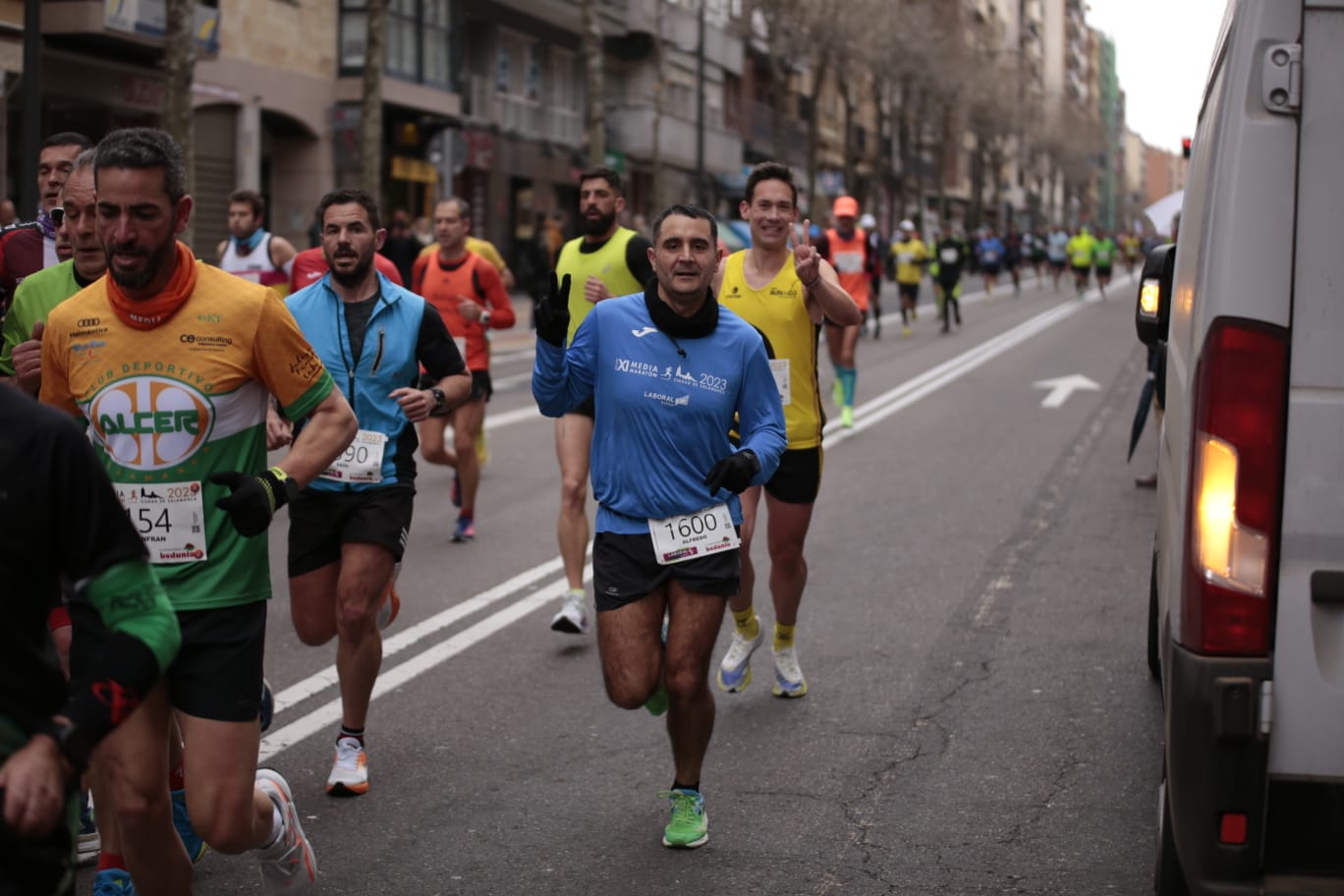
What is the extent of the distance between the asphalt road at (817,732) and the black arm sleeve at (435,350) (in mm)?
1269

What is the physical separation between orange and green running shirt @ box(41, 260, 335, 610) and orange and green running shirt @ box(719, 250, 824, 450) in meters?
2.75

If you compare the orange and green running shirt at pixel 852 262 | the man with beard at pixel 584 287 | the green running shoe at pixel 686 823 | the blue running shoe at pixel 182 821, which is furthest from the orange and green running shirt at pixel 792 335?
the orange and green running shirt at pixel 852 262

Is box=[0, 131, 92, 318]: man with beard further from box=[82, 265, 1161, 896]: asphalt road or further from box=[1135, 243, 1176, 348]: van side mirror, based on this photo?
box=[1135, 243, 1176, 348]: van side mirror

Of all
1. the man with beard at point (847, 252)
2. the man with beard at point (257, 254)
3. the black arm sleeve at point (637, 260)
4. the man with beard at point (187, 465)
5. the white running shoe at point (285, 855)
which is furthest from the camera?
the man with beard at point (847, 252)

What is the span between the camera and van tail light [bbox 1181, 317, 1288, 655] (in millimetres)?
3557

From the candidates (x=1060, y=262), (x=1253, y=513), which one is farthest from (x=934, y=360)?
(x=1060, y=262)

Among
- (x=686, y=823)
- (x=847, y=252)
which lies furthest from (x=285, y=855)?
(x=847, y=252)

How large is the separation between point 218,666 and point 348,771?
5.53ft

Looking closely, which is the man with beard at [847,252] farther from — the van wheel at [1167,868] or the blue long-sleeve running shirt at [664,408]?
the van wheel at [1167,868]

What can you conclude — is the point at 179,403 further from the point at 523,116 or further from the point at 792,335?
the point at 523,116

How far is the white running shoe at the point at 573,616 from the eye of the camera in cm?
772

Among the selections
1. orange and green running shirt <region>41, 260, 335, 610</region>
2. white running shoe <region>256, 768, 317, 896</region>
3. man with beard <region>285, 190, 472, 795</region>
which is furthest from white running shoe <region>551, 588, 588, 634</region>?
orange and green running shirt <region>41, 260, 335, 610</region>

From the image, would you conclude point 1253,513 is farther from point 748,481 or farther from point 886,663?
point 886,663

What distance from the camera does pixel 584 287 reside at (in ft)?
26.6
